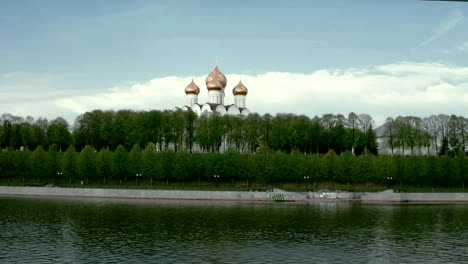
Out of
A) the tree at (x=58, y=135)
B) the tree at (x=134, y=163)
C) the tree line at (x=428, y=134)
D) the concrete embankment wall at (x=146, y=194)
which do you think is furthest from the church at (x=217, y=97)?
the concrete embankment wall at (x=146, y=194)

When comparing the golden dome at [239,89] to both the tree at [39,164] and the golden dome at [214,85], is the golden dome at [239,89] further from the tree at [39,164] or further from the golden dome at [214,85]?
the tree at [39,164]

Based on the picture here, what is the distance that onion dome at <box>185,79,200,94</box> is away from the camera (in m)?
78.8

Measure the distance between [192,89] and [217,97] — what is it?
3.93 m

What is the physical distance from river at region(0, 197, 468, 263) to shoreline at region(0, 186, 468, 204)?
19.4ft

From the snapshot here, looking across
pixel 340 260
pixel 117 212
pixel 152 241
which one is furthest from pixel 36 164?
pixel 340 260

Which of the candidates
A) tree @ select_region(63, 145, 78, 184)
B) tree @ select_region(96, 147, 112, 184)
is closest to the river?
tree @ select_region(96, 147, 112, 184)

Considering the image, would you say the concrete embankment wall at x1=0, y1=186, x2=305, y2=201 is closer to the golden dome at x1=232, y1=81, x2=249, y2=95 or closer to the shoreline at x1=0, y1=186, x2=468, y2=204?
the shoreline at x1=0, y1=186, x2=468, y2=204

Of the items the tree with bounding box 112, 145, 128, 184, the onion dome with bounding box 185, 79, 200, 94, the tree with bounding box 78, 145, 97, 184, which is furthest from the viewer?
the onion dome with bounding box 185, 79, 200, 94

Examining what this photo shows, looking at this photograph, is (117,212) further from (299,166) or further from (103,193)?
(299,166)

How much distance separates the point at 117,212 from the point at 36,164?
22143 millimetres

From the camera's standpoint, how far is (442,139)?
65438 mm

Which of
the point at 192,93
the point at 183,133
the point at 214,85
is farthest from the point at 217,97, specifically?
the point at 183,133

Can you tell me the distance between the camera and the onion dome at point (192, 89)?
3100 inches

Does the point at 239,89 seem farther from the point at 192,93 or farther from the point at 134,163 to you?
the point at 134,163
